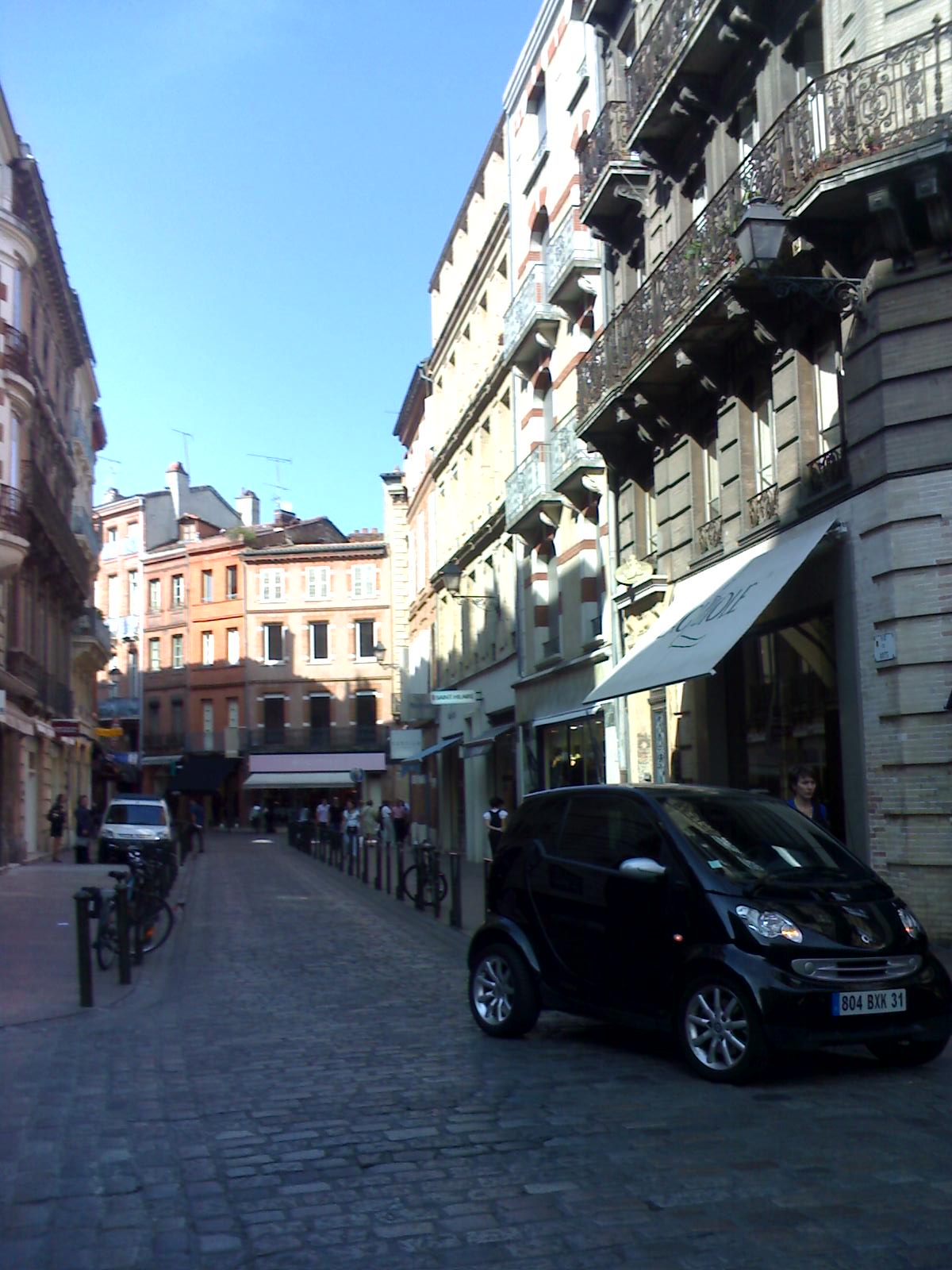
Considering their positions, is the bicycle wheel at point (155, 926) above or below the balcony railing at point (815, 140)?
below

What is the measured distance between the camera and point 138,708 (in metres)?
73.1

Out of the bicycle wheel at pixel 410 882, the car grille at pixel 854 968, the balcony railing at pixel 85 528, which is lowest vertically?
the bicycle wheel at pixel 410 882

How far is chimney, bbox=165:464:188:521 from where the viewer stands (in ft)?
256

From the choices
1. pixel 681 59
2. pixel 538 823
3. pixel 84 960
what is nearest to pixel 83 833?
pixel 681 59

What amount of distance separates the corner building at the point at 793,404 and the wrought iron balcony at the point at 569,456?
201 cm

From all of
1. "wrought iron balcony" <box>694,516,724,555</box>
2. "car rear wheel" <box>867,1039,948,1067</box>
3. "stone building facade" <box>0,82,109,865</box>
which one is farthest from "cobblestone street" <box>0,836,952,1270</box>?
"stone building facade" <box>0,82,109,865</box>

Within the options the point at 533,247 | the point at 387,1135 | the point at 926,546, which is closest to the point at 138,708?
the point at 533,247

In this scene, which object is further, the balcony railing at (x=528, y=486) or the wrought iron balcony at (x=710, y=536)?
the balcony railing at (x=528, y=486)

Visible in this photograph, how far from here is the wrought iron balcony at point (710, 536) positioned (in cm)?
1897

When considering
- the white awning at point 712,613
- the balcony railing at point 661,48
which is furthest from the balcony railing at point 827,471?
the balcony railing at point 661,48

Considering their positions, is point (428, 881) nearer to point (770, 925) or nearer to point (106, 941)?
point (106, 941)

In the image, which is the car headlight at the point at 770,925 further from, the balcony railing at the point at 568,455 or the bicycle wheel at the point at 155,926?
the balcony railing at the point at 568,455

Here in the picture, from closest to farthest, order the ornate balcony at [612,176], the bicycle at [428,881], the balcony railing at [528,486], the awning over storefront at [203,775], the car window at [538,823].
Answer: the car window at [538,823] → the bicycle at [428,881] → the ornate balcony at [612,176] → the balcony railing at [528,486] → the awning over storefront at [203,775]

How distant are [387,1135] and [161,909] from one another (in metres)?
9.89
